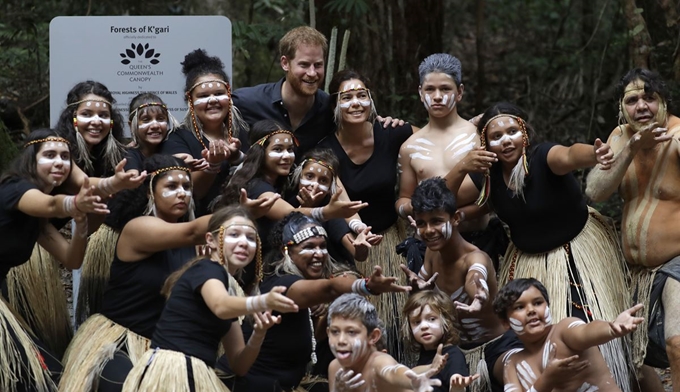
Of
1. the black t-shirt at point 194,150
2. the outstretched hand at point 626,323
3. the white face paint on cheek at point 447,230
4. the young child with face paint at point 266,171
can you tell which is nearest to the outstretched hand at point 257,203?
the young child with face paint at point 266,171

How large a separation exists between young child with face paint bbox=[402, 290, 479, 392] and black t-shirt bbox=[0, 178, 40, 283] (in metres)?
1.55

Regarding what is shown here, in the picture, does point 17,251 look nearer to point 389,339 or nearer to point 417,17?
point 389,339

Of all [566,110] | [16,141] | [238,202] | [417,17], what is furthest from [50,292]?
[566,110]

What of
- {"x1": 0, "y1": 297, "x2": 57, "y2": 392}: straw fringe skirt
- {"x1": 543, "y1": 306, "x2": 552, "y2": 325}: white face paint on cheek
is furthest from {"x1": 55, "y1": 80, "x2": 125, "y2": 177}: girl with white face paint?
{"x1": 543, "y1": 306, "x2": 552, "y2": 325}: white face paint on cheek

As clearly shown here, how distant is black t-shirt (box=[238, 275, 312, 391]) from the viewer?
452 centimetres

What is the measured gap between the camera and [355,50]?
723 centimetres

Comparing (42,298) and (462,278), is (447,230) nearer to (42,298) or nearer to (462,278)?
(462,278)

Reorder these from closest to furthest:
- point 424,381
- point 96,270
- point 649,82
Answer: point 424,381 < point 649,82 < point 96,270

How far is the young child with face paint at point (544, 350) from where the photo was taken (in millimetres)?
4219

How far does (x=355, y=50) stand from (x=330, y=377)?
331 cm

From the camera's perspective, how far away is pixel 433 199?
4.71 metres

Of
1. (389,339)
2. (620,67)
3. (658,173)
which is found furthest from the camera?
(620,67)

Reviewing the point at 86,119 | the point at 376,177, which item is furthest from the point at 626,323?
the point at 86,119

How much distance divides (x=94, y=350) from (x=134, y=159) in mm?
882
